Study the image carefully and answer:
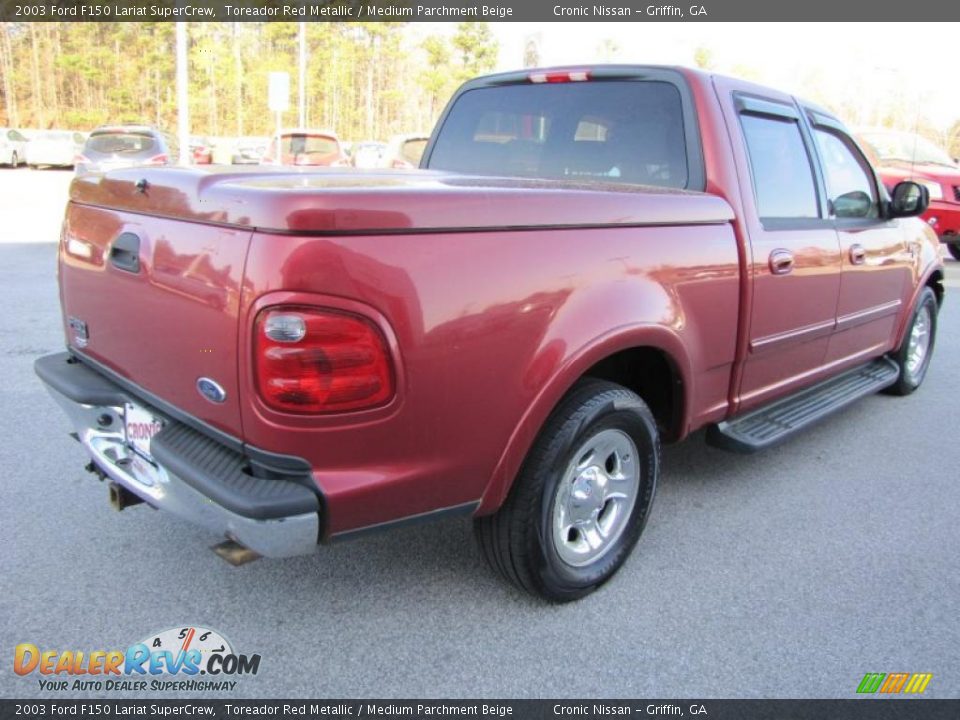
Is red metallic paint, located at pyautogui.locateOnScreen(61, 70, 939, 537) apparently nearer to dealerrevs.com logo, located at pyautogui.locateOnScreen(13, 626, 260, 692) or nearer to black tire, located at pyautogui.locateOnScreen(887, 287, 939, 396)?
dealerrevs.com logo, located at pyautogui.locateOnScreen(13, 626, 260, 692)

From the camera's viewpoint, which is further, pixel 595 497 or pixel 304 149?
pixel 304 149

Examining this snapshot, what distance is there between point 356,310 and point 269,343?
23cm

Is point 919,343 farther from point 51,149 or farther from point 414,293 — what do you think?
point 51,149

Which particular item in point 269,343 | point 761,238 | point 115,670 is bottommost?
point 115,670

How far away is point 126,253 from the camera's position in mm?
2420

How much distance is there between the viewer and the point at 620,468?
111 inches

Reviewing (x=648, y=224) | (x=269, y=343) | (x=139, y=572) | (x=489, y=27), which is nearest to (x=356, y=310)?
(x=269, y=343)

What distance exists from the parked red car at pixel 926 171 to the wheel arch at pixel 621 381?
8.88 meters

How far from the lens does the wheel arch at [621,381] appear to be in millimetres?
2299

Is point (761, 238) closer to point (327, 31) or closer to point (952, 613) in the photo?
point (952, 613)

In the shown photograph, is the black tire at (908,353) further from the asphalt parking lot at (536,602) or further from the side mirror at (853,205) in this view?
the asphalt parking lot at (536,602)

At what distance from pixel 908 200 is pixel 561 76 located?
6.92 ft

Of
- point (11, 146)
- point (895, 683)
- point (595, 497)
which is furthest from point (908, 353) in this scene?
point (11, 146)

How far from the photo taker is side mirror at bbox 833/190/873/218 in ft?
12.8
